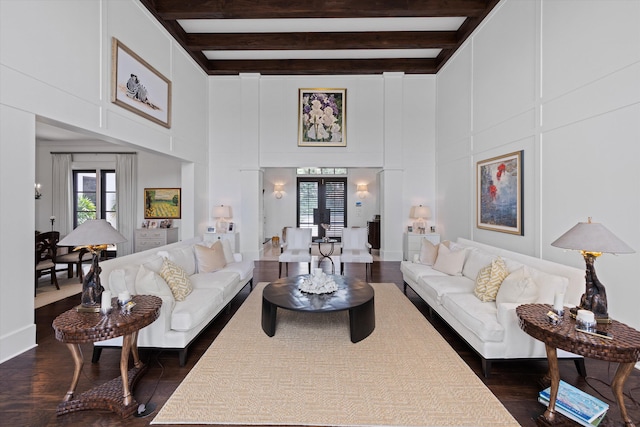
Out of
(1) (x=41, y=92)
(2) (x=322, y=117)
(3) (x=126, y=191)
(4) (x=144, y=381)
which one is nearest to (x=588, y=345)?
(4) (x=144, y=381)

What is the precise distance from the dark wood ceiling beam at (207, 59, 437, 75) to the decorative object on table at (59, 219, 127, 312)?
20.5ft

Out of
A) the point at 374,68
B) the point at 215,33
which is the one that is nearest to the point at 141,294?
the point at 215,33

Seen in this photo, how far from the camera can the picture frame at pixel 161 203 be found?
26.1ft

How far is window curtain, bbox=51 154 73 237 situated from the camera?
25.6 feet

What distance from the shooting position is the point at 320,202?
11.9 meters

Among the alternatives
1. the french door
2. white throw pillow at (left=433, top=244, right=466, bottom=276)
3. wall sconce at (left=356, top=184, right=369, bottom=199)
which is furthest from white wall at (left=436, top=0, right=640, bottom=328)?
the french door

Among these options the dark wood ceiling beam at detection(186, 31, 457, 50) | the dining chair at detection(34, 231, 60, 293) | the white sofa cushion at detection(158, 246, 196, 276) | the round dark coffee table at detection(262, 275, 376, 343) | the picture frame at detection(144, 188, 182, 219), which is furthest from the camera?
the picture frame at detection(144, 188, 182, 219)

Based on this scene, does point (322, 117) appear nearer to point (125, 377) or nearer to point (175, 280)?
point (175, 280)

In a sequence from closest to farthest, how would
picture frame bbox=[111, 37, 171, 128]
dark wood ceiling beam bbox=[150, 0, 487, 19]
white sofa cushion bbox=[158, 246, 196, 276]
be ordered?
white sofa cushion bbox=[158, 246, 196, 276] → picture frame bbox=[111, 37, 171, 128] → dark wood ceiling beam bbox=[150, 0, 487, 19]

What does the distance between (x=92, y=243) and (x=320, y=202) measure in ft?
32.2

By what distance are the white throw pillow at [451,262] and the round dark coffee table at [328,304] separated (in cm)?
145

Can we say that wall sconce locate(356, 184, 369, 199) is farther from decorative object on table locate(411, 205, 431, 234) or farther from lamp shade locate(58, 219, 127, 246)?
lamp shade locate(58, 219, 127, 246)

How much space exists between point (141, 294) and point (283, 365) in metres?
1.51

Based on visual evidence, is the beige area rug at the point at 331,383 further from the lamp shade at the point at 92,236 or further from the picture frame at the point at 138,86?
the picture frame at the point at 138,86
